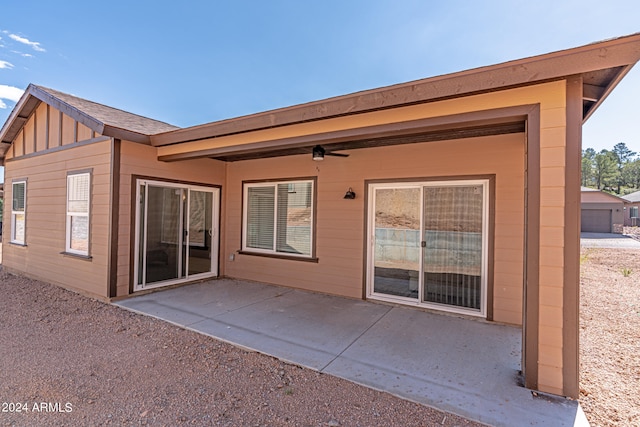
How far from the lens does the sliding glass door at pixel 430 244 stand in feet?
14.2

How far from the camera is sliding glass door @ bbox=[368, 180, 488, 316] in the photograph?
14.2 feet

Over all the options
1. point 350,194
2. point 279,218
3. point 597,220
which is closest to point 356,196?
point 350,194

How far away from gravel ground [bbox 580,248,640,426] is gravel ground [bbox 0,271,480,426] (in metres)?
1.22

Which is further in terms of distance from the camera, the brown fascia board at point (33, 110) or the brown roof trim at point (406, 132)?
the brown fascia board at point (33, 110)

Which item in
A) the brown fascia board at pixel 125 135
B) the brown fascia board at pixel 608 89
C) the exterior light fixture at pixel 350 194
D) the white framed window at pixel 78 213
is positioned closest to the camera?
the brown fascia board at pixel 608 89

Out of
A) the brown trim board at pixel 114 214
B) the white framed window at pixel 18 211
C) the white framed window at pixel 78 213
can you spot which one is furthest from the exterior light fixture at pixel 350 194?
the white framed window at pixel 18 211

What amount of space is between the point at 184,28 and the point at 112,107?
3.52 m

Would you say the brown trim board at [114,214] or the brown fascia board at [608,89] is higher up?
the brown fascia board at [608,89]

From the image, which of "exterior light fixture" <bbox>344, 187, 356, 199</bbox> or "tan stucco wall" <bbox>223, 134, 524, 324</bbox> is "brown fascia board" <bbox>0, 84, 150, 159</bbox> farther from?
"exterior light fixture" <bbox>344, 187, 356, 199</bbox>

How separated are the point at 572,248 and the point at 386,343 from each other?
2.02m

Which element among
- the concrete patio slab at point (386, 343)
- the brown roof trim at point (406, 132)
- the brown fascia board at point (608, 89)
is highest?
the brown fascia board at point (608, 89)

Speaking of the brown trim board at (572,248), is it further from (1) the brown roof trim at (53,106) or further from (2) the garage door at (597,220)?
(2) the garage door at (597,220)

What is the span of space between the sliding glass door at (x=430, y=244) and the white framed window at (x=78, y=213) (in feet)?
16.6

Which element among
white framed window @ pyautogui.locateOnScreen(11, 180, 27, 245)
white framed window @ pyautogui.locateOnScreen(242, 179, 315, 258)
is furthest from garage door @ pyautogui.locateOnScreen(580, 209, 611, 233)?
white framed window @ pyautogui.locateOnScreen(11, 180, 27, 245)
